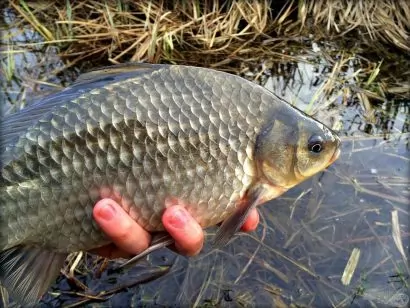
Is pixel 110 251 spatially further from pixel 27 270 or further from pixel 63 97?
pixel 63 97

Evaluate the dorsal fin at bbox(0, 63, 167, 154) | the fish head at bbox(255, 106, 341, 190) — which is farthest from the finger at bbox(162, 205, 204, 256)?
the dorsal fin at bbox(0, 63, 167, 154)

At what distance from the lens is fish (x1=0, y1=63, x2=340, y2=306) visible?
1.54 metres

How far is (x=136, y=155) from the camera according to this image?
5.12ft

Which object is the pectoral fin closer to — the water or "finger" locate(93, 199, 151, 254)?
"finger" locate(93, 199, 151, 254)

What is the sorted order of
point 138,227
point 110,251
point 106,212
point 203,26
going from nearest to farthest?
1. point 106,212
2. point 138,227
3. point 110,251
4. point 203,26

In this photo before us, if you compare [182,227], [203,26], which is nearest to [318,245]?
[182,227]

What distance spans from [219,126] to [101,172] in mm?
388

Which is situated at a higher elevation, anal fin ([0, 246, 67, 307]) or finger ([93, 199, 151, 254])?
finger ([93, 199, 151, 254])

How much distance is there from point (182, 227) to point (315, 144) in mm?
507

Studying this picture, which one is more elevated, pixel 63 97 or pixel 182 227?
pixel 63 97

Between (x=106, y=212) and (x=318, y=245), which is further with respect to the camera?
(x=318, y=245)

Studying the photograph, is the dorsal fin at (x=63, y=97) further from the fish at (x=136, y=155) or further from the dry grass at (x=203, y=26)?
the dry grass at (x=203, y=26)

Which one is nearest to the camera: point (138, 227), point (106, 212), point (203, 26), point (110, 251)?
point (106, 212)

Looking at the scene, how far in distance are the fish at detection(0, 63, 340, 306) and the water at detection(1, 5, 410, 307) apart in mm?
969
